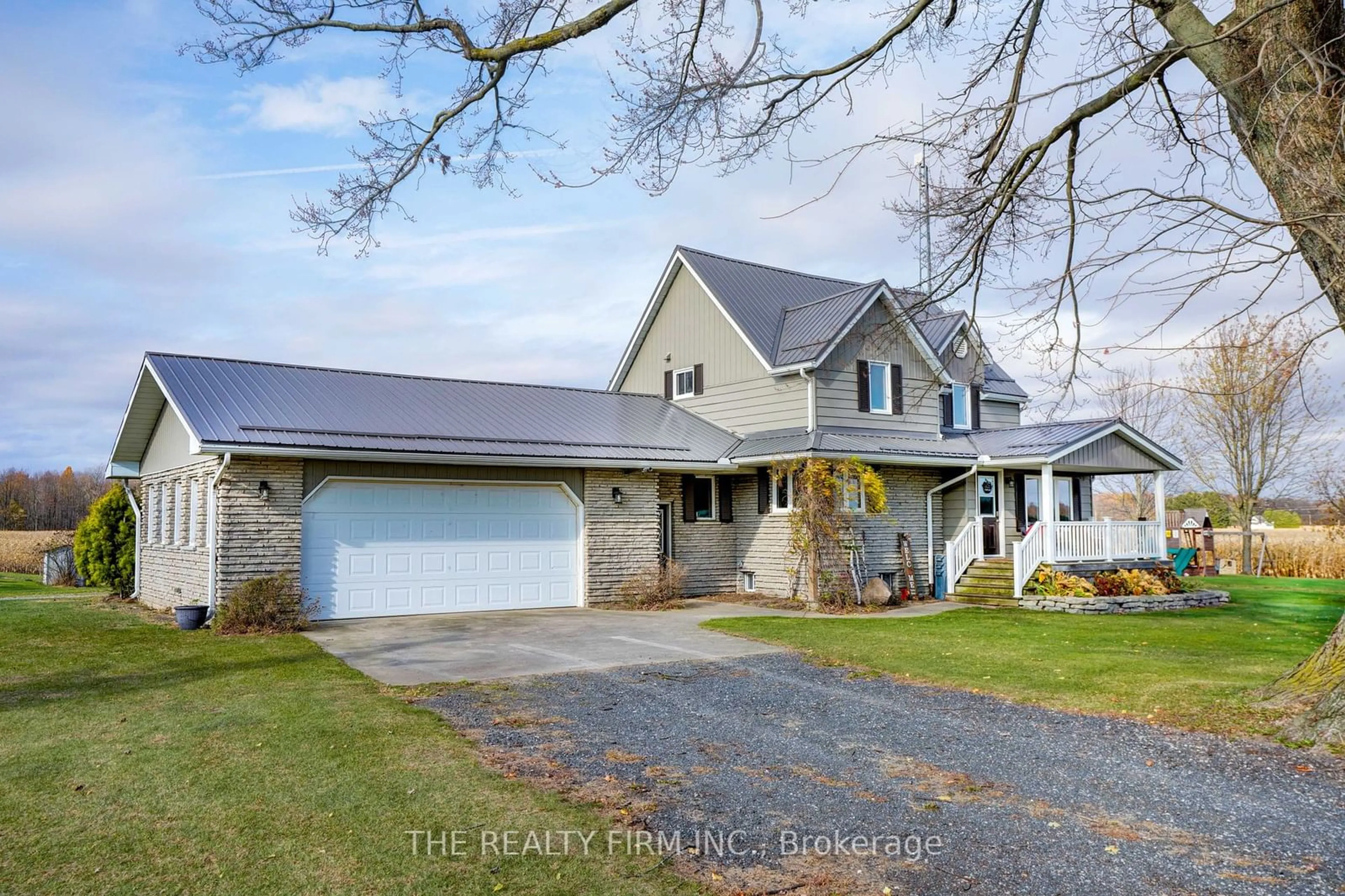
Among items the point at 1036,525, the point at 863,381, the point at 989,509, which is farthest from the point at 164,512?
the point at 989,509

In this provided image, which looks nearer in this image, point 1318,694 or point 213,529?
point 1318,694

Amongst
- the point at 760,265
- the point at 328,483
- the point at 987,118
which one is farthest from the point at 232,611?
the point at 760,265

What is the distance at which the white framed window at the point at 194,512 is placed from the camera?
16094 millimetres

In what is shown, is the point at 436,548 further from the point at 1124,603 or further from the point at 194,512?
the point at 1124,603

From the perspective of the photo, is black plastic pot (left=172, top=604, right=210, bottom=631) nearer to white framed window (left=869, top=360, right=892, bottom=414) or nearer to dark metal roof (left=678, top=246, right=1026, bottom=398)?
dark metal roof (left=678, top=246, right=1026, bottom=398)

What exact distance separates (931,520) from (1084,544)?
327 centimetres

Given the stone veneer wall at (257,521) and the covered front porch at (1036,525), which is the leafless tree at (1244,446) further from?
the stone veneer wall at (257,521)

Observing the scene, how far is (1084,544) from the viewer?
1936 centimetres

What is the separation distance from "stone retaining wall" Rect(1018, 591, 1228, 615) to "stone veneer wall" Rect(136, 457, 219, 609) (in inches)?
612

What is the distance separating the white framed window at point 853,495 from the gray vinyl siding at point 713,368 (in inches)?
62.8

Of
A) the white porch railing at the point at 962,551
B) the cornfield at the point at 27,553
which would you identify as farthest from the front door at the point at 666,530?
the cornfield at the point at 27,553

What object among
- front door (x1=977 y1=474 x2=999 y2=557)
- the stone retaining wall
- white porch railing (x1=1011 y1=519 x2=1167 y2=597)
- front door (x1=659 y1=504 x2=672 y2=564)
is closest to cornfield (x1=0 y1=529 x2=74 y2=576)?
front door (x1=659 y1=504 x2=672 y2=564)

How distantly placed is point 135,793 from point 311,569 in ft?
31.9

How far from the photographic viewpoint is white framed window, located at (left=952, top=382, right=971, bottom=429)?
2311 centimetres
